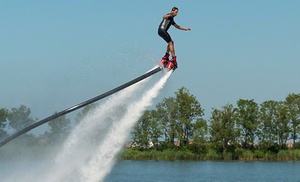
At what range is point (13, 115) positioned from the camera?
26.5 metres

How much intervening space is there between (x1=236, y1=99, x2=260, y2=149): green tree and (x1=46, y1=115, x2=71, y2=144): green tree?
3018 inches

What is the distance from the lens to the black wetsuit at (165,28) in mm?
17828

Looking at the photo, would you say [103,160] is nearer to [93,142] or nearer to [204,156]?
[93,142]

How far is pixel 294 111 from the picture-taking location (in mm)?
98812

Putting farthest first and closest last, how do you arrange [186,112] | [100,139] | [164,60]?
[186,112]
[100,139]
[164,60]

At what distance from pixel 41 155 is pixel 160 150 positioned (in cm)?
7264

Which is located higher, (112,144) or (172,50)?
(172,50)

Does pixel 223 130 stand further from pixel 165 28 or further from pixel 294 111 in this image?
pixel 165 28

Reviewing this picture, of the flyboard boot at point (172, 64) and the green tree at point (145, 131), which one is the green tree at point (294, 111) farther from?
the flyboard boot at point (172, 64)

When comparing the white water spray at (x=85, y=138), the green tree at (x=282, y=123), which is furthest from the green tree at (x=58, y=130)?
the green tree at (x=282, y=123)

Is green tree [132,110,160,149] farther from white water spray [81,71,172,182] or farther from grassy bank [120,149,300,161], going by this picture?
white water spray [81,71,172,182]

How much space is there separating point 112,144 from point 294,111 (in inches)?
3209

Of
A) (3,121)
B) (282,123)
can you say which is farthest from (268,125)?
(3,121)

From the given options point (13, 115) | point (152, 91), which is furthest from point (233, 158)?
point (152, 91)
